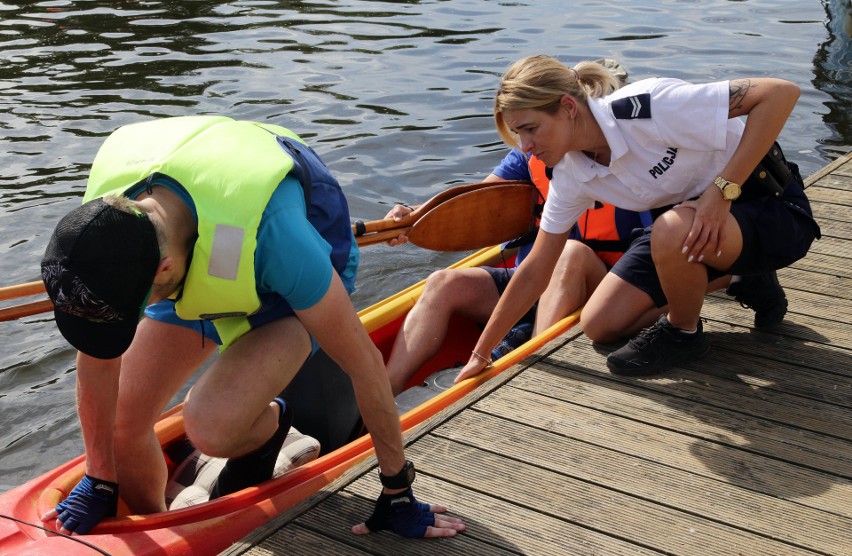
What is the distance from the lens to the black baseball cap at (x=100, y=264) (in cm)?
192

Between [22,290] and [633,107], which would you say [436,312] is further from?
[22,290]

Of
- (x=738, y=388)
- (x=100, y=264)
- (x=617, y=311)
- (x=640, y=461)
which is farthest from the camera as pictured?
(x=617, y=311)

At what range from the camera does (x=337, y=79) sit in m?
9.30

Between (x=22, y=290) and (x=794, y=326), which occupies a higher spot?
(x=22, y=290)

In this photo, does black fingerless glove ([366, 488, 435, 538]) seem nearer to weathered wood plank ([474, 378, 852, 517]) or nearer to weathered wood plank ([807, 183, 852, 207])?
weathered wood plank ([474, 378, 852, 517])

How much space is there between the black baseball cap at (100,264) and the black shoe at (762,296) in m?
2.26

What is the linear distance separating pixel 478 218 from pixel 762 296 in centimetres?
122

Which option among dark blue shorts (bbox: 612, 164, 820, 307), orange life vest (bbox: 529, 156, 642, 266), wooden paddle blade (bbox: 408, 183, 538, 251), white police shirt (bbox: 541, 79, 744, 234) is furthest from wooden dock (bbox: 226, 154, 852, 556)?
wooden paddle blade (bbox: 408, 183, 538, 251)

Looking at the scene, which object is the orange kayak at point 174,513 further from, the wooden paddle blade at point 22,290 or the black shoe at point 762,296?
Result: the black shoe at point 762,296

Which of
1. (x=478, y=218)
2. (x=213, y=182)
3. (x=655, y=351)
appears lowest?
(x=655, y=351)

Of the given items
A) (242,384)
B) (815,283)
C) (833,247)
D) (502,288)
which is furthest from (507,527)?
(833,247)

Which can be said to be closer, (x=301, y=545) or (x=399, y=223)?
(x=301, y=545)

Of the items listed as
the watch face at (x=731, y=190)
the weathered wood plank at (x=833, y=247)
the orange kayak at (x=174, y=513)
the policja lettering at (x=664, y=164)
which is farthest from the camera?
the weathered wood plank at (x=833, y=247)

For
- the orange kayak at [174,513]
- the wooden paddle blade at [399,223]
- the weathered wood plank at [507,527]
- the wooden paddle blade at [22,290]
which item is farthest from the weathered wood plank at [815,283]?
the wooden paddle blade at [22,290]
